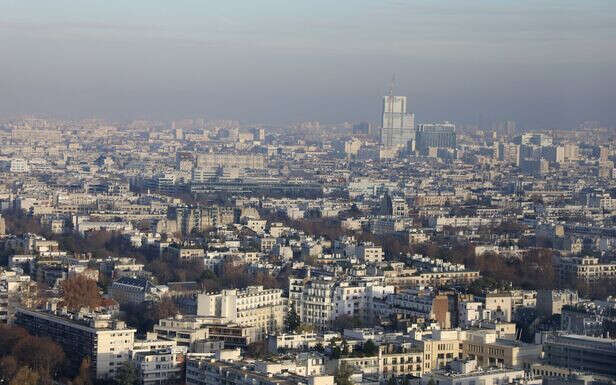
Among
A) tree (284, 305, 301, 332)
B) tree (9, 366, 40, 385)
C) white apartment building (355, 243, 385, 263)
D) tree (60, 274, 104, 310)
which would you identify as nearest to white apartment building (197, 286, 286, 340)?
tree (284, 305, 301, 332)

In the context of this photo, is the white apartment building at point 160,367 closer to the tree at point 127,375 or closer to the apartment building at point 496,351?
the tree at point 127,375

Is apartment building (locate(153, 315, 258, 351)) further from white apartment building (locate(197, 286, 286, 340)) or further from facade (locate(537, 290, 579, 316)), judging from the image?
facade (locate(537, 290, 579, 316))

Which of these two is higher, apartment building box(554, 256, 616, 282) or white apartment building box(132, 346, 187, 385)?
apartment building box(554, 256, 616, 282)

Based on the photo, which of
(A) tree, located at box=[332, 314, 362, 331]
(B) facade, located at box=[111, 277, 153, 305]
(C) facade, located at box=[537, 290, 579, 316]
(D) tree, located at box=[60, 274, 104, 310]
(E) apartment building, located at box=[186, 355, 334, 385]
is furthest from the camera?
(B) facade, located at box=[111, 277, 153, 305]

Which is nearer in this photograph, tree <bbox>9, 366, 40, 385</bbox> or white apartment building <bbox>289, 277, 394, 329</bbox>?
tree <bbox>9, 366, 40, 385</bbox>

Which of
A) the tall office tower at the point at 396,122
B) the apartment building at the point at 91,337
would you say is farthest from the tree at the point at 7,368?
the tall office tower at the point at 396,122

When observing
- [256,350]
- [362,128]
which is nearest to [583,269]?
[256,350]

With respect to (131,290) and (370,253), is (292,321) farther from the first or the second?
(370,253)
